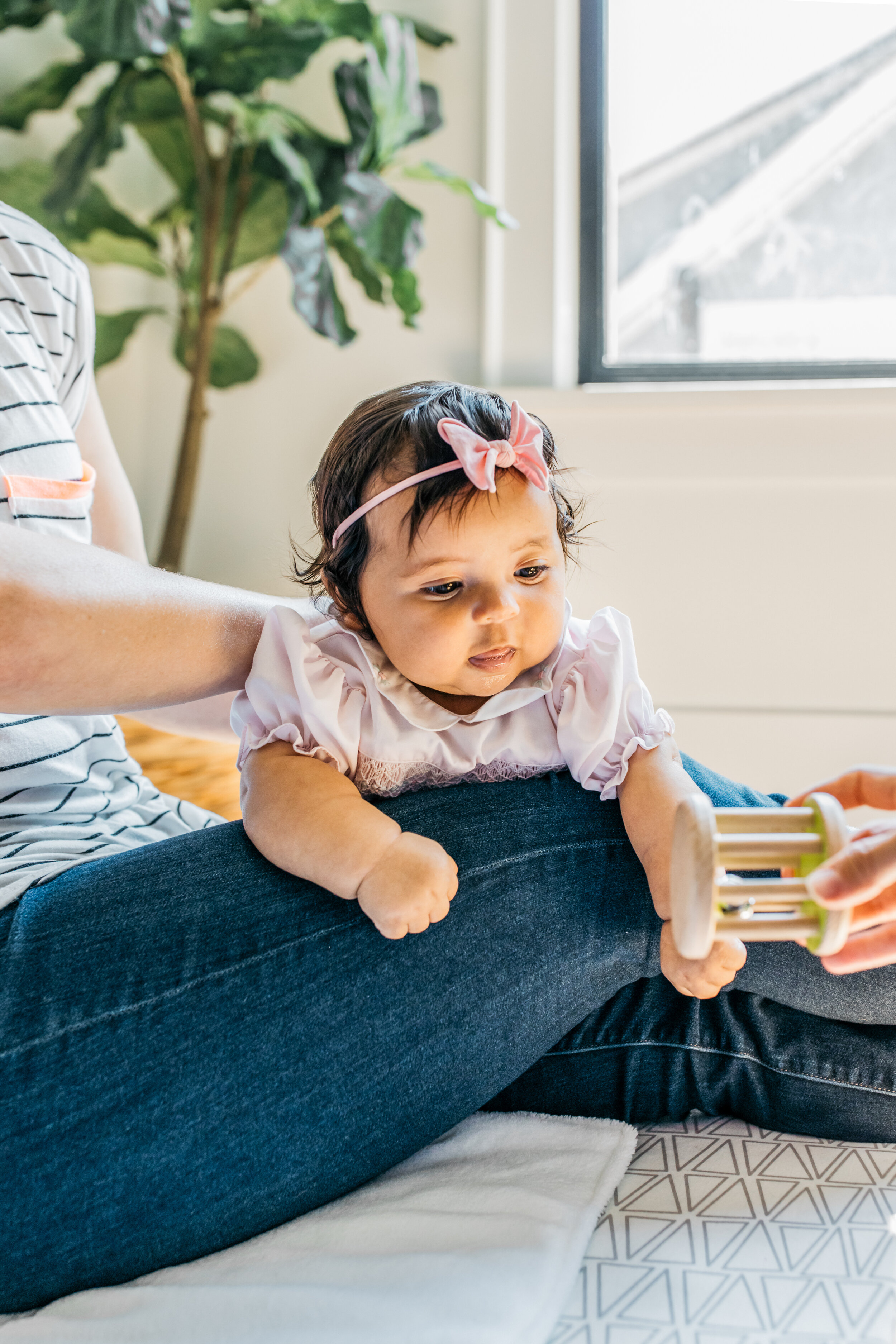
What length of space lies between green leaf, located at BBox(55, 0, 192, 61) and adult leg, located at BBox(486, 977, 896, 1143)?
5.44 feet

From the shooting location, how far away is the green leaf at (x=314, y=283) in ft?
5.96

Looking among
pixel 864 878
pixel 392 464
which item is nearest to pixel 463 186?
pixel 392 464

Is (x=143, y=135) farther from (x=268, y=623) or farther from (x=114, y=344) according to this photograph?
(x=268, y=623)

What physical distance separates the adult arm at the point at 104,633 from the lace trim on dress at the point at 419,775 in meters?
0.13

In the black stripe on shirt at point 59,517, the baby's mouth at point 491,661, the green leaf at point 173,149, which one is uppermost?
the green leaf at point 173,149

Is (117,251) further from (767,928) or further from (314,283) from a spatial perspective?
(767,928)

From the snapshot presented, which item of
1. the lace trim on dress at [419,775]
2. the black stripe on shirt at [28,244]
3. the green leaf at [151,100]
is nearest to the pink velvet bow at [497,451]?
the lace trim on dress at [419,775]

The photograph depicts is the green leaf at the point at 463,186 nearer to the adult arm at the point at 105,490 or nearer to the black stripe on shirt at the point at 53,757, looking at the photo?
the adult arm at the point at 105,490

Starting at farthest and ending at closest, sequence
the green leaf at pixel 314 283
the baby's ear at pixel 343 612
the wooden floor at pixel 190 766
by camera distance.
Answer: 1. the green leaf at pixel 314 283
2. the wooden floor at pixel 190 766
3. the baby's ear at pixel 343 612

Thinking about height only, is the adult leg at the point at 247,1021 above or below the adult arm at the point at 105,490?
below

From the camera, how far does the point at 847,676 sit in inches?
82.1

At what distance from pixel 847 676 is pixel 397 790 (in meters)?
1.48

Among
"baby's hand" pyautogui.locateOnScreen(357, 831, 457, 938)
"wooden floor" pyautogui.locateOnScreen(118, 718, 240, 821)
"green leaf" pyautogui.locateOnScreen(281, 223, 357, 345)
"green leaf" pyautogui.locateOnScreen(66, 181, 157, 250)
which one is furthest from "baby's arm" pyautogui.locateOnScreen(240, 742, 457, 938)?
"green leaf" pyautogui.locateOnScreen(66, 181, 157, 250)

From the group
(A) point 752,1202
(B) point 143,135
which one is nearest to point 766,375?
(B) point 143,135
